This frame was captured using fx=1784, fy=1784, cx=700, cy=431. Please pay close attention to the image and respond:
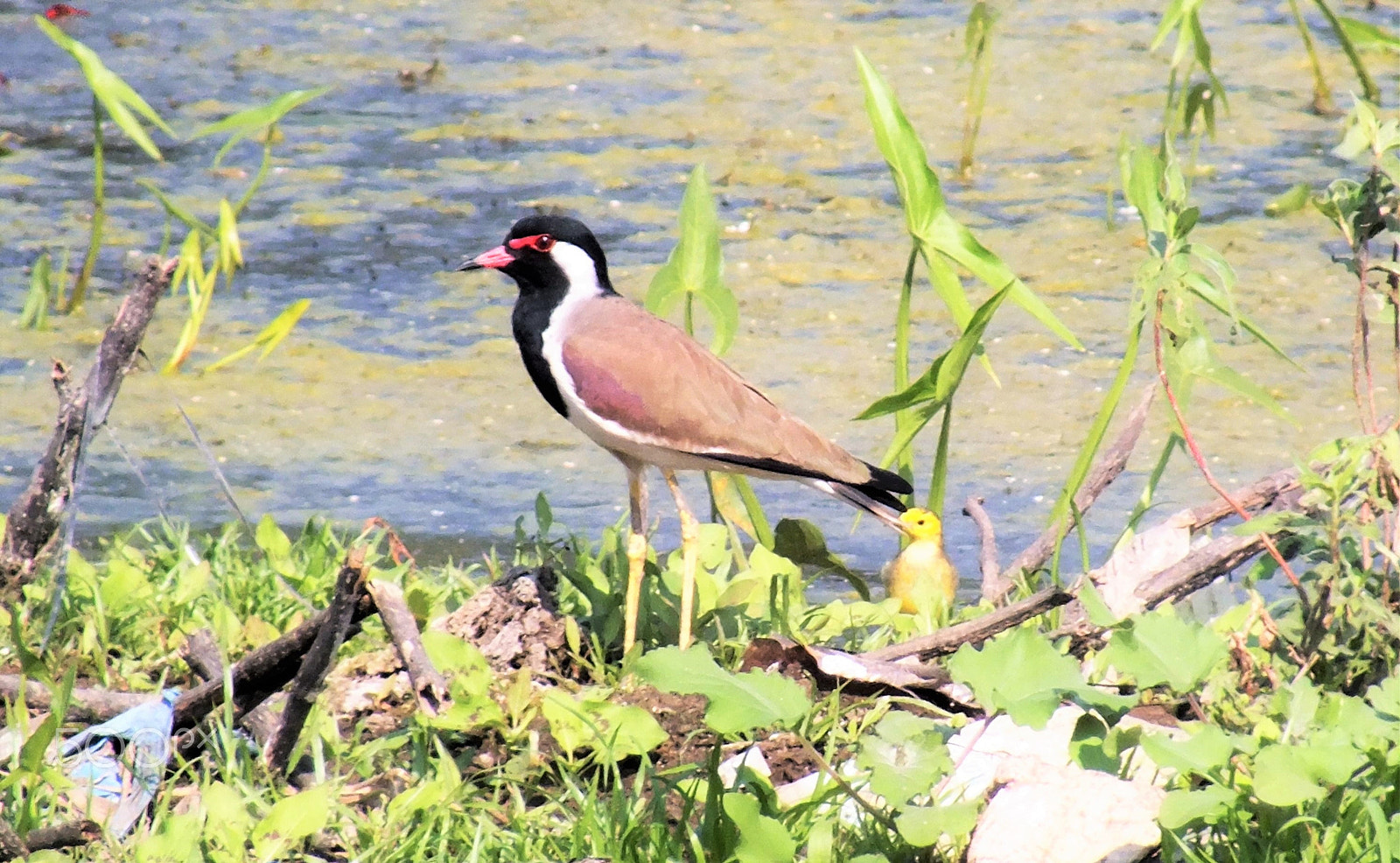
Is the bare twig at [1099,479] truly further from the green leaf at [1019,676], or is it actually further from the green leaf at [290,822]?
the green leaf at [290,822]

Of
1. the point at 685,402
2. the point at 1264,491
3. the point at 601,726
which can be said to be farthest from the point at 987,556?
the point at 601,726

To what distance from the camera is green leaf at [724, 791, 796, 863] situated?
89.6 inches

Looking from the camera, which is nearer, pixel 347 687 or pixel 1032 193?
pixel 347 687

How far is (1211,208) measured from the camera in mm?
6559

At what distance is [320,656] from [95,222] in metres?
3.08

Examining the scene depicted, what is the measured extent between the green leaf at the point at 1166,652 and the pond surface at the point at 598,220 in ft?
7.20

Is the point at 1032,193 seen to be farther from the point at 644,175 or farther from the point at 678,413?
the point at 678,413

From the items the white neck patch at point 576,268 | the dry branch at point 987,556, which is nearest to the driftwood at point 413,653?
the white neck patch at point 576,268

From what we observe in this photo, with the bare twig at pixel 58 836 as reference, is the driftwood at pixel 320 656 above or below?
above

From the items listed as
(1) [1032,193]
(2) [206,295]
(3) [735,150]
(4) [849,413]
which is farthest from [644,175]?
(2) [206,295]

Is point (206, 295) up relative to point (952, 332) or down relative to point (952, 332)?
up

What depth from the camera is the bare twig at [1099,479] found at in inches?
151

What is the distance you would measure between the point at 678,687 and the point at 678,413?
4.56ft

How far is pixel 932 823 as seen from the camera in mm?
2236
